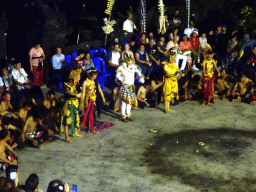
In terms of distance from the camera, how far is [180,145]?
12.3 meters

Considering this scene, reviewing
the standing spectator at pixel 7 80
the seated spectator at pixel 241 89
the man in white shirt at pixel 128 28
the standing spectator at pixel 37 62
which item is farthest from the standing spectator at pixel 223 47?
the standing spectator at pixel 7 80

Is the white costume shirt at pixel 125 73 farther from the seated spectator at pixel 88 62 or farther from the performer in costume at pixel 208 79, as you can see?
the performer in costume at pixel 208 79

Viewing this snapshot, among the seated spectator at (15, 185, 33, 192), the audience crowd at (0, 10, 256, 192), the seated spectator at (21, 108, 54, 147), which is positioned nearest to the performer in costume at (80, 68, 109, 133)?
the audience crowd at (0, 10, 256, 192)

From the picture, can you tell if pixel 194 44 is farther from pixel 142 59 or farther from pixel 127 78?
pixel 127 78

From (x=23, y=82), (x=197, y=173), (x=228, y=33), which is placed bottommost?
(x=197, y=173)

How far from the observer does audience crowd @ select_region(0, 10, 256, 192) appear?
12133mm

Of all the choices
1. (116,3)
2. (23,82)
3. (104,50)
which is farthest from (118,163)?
(116,3)

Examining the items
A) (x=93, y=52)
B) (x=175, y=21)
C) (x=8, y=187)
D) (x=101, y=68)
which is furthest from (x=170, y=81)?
(x=8, y=187)

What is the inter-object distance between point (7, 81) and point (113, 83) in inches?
146

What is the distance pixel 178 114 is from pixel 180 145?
7.82 feet

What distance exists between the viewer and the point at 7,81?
46.0 ft

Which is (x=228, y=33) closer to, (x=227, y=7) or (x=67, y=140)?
(x=227, y=7)

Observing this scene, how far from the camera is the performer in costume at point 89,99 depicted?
1262 centimetres

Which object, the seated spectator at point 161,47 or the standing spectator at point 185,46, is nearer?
the seated spectator at point 161,47
